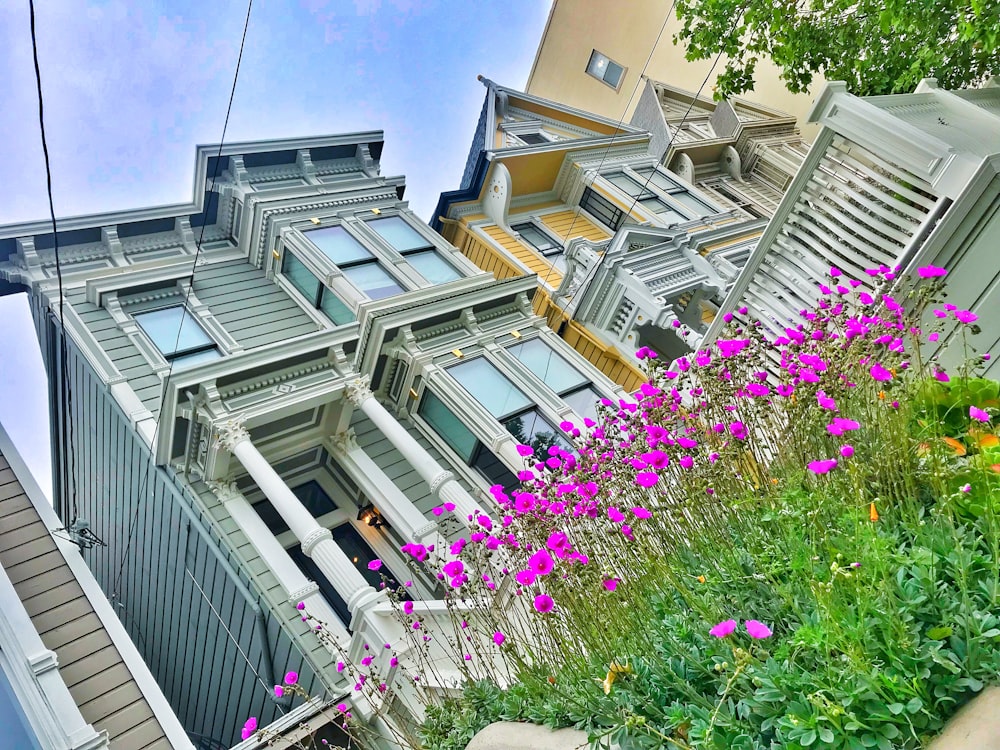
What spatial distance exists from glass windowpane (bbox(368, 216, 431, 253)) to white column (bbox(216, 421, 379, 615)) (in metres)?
4.02

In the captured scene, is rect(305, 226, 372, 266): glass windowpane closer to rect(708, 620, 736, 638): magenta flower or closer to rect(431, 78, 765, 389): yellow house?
rect(431, 78, 765, 389): yellow house

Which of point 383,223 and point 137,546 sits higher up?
point 383,223

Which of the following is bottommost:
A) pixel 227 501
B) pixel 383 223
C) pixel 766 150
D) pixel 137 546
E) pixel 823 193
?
pixel 137 546

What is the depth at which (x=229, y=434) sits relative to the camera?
6.84 meters

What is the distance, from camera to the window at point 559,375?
8383 millimetres

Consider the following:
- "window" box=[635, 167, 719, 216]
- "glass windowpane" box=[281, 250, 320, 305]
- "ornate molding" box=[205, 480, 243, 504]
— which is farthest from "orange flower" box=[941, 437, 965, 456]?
"window" box=[635, 167, 719, 216]

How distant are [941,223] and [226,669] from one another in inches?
301

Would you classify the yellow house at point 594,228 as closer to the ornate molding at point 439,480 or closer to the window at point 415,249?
the window at point 415,249

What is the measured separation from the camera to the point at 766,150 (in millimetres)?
15227

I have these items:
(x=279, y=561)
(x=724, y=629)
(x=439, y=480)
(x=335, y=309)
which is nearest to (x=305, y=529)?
(x=279, y=561)

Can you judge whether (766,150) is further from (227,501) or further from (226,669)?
(226,669)

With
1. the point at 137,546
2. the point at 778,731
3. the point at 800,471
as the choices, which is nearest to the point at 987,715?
the point at 778,731

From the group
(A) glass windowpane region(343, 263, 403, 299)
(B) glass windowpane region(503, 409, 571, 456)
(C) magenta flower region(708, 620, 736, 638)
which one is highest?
(C) magenta flower region(708, 620, 736, 638)

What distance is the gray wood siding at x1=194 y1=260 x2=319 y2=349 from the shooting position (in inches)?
358
